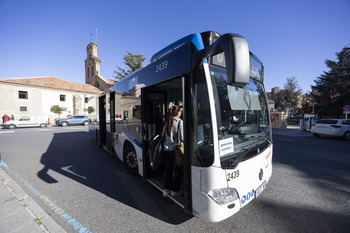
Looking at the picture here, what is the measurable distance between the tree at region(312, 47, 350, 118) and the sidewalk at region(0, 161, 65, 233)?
105ft

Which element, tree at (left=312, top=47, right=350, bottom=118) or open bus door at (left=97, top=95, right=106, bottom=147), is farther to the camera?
tree at (left=312, top=47, right=350, bottom=118)

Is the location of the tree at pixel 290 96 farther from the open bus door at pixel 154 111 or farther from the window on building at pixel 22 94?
the window on building at pixel 22 94

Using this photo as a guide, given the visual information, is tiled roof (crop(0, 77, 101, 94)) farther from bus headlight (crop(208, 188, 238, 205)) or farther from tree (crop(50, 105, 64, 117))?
bus headlight (crop(208, 188, 238, 205))

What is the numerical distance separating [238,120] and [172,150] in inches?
48.3

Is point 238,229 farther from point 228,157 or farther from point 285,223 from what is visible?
point 228,157

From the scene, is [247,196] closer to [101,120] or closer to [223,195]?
[223,195]

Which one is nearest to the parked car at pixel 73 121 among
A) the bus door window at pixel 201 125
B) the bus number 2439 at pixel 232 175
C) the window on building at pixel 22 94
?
the window on building at pixel 22 94

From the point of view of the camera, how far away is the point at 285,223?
2.30 metres

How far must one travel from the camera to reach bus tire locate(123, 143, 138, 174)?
12.9ft

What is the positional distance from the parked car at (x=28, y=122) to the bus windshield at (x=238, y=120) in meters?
24.2

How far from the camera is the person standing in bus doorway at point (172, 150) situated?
103 inches

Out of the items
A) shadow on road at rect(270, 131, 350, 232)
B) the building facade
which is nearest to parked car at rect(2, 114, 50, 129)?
the building facade

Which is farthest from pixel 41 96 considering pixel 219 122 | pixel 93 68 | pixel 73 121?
pixel 219 122

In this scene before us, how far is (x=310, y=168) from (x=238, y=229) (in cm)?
408
